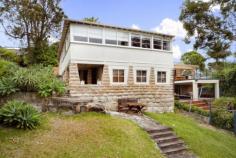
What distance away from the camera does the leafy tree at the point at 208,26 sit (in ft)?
59.4

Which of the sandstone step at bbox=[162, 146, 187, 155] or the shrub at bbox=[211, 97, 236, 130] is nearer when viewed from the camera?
the sandstone step at bbox=[162, 146, 187, 155]

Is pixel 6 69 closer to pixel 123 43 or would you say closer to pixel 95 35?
pixel 95 35

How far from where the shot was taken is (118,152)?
33.3 feet

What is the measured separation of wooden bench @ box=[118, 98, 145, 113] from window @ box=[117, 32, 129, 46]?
399cm

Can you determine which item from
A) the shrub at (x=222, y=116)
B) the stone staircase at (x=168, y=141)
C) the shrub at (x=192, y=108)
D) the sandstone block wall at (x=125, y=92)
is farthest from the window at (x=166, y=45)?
the stone staircase at (x=168, y=141)

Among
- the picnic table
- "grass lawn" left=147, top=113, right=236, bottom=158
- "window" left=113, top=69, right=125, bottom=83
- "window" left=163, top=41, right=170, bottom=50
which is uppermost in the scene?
"window" left=163, top=41, right=170, bottom=50

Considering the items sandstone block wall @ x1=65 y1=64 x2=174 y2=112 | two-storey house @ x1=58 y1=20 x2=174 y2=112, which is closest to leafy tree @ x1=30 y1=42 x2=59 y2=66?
two-storey house @ x1=58 y1=20 x2=174 y2=112

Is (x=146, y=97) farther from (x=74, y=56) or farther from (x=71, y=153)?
(x=71, y=153)

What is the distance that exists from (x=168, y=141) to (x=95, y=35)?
8.38 meters

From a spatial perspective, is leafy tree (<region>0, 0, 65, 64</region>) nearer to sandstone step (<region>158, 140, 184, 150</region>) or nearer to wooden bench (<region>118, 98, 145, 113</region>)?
wooden bench (<region>118, 98, 145, 113</region>)

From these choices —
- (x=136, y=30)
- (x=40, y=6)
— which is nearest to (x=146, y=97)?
(x=136, y=30)

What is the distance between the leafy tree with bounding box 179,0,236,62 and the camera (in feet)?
59.4

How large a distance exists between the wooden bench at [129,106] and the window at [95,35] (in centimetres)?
443

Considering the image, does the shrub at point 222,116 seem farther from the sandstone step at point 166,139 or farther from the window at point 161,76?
the sandstone step at point 166,139
